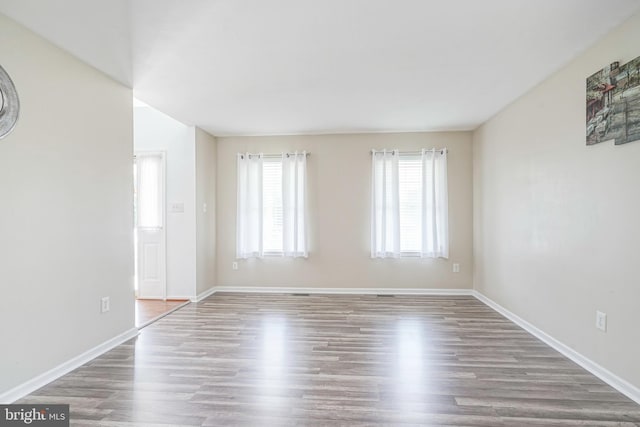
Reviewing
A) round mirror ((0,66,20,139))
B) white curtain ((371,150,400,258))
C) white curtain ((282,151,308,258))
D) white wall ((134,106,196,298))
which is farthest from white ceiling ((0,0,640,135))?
white curtain ((282,151,308,258))

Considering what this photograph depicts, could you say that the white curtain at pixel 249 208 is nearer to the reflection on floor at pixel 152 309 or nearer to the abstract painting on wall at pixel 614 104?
the reflection on floor at pixel 152 309

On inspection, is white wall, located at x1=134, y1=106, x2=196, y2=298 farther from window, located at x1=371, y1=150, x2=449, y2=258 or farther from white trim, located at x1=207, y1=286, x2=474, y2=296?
window, located at x1=371, y1=150, x2=449, y2=258

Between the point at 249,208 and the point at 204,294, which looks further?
the point at 249,208

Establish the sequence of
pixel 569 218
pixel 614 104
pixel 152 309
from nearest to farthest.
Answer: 1. pixel 614 104
2. pixel 569 218
3. pixel 152 309

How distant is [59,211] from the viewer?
2629mm

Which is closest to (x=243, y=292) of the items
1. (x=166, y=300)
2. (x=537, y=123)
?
(x=166, y=300)

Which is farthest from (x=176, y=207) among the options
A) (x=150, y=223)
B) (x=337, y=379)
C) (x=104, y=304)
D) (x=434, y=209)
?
(x=434, y=209)

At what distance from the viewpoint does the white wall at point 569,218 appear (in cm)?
234

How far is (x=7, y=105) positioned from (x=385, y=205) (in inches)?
167

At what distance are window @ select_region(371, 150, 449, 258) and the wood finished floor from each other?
1.43 metres

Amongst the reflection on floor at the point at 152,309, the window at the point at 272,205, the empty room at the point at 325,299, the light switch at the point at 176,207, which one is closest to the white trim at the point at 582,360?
the empty room at the point at 325,299

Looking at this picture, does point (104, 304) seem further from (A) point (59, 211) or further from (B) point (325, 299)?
(B) point (325, 299)

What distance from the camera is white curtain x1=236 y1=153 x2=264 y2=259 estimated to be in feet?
17.6

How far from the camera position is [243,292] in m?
5.46
